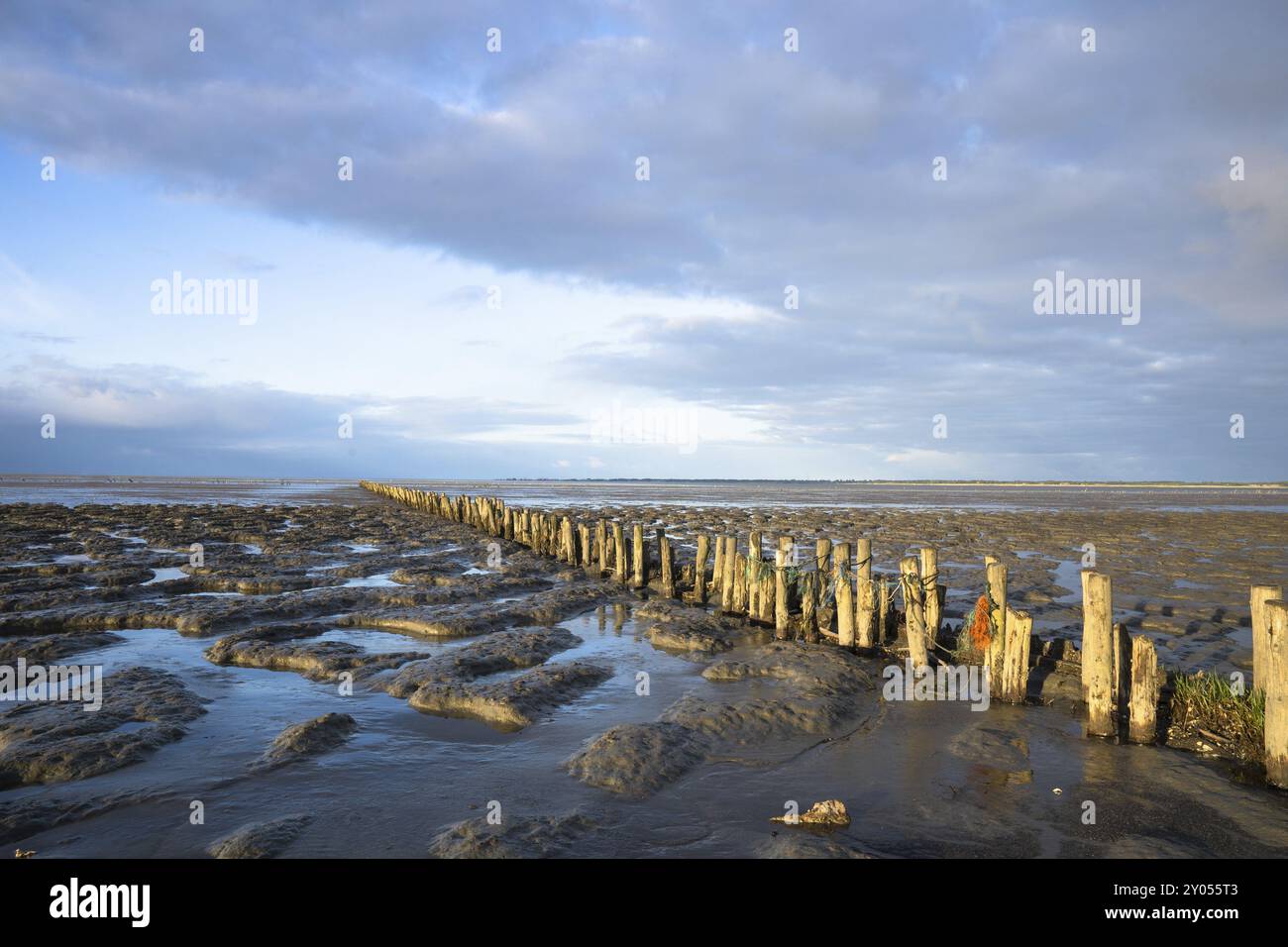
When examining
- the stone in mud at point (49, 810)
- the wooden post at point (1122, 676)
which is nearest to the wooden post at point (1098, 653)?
the wooden post at point (1122, 676)

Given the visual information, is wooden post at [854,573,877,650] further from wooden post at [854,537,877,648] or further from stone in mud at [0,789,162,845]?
stone in mud at [0,789,162,845]

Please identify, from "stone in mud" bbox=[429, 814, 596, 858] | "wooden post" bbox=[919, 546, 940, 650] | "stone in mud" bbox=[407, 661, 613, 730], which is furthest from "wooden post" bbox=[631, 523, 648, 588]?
"stone in mud" bbox=[429, 814, 596, 858]

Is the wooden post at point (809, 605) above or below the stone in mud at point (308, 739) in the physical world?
above

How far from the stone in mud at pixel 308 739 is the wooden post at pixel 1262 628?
899 centimetres

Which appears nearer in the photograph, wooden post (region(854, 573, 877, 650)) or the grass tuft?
the grass tuft

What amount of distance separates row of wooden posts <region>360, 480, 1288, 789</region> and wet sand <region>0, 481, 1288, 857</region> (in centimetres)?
48

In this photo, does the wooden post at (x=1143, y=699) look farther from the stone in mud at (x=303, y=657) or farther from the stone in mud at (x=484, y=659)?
the stone in mud at (x=303, y=657)

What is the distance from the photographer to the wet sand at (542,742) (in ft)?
17.3

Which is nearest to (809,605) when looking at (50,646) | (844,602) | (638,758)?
(844,602)

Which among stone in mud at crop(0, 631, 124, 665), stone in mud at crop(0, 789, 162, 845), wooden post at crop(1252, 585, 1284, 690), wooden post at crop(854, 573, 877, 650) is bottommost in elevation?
stone in mud at crop(0, 789, 162, 845)

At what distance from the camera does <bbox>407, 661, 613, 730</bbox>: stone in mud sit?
8.06 m

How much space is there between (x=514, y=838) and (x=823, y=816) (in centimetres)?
245
